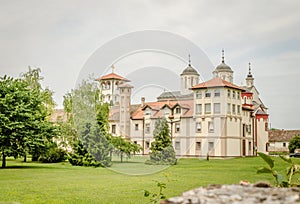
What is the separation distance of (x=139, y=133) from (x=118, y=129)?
23.9ft

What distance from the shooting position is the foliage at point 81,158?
116ft

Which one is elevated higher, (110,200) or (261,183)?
(261,183)

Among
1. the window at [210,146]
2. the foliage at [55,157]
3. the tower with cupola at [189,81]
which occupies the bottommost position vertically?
the foliage at [55,157]

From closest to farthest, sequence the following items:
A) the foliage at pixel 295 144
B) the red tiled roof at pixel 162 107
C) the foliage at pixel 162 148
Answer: the foliage at pixel 162 148 → the red tiled roof at pixel 162 107 → the foliage at pixel 295 144

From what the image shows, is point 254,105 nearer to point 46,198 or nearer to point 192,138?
point 192,138

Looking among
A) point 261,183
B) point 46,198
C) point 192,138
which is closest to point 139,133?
point 192,138

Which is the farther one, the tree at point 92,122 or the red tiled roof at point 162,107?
the red tiled roof at point 162,107

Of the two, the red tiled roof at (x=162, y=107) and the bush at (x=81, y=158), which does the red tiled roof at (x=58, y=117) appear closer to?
the red tiled roof at (x=162, y=107)

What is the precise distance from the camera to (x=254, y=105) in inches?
2549

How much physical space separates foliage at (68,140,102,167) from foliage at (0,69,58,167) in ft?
19.0

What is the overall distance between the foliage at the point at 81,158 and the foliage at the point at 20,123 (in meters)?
5.79

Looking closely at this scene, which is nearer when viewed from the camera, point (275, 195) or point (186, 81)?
point (275, 195)

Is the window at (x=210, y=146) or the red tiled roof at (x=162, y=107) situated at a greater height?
the red tiled roof at (x=162, y=107)

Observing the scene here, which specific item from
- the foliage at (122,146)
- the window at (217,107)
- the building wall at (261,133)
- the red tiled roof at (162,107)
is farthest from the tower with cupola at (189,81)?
the building wall at (261,133)
